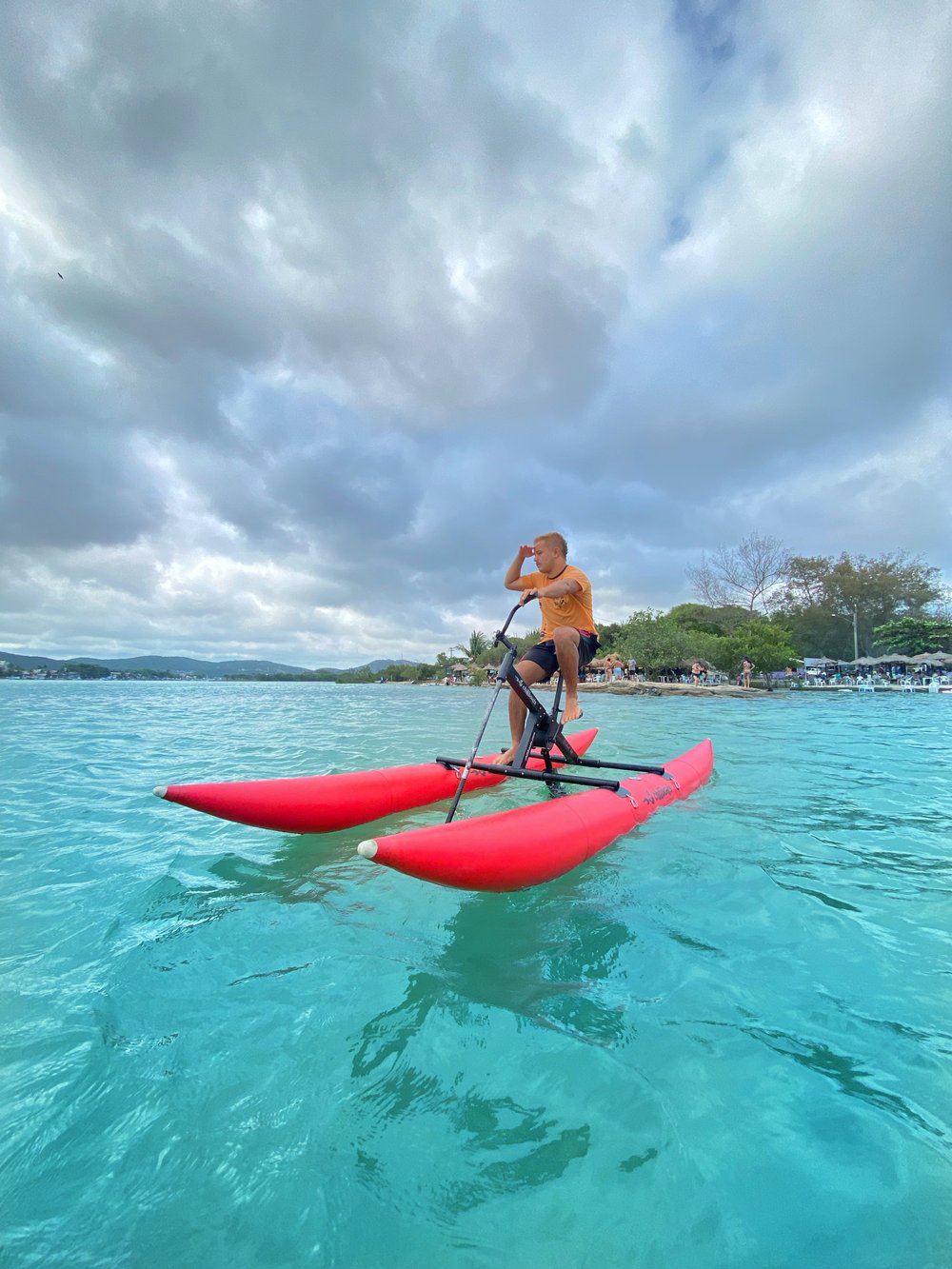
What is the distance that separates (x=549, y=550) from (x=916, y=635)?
5696 cm

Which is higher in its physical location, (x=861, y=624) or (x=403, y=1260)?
(x=861, y=624)

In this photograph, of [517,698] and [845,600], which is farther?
[845,600]

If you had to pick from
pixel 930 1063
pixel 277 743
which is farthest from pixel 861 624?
pixel 930 1063

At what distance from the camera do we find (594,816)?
387cm

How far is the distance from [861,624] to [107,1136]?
66766mm

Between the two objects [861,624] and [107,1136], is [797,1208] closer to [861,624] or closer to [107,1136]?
[107,1136]

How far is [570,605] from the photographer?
505cm

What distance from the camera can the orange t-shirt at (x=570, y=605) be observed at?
4984mm

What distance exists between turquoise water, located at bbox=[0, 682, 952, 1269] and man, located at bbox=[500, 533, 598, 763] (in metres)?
1.53

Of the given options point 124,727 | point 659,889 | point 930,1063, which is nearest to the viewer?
point 930,1063

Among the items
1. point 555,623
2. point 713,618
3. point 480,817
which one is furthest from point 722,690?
point 480,817

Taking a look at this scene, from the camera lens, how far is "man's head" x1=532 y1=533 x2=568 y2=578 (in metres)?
4.96

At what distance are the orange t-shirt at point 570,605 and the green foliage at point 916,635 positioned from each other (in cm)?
5570

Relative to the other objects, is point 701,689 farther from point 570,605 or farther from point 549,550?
point 549,550
